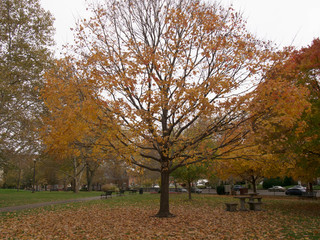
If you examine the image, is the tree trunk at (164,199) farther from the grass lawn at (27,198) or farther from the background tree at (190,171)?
the grass lawn at (27,198)

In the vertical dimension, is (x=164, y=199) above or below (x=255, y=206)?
above

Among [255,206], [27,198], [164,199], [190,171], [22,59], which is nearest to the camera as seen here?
[164,199]

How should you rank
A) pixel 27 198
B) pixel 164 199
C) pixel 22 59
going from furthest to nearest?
pixel 27 198 → pixel 22 59 → pixel 164 199

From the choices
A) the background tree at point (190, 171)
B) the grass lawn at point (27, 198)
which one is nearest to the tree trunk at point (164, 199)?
the background tree at point (190, 171)

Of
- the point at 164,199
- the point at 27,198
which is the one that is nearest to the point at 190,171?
the point at 164,199

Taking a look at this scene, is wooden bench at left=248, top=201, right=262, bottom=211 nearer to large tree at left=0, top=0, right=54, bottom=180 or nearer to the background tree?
the background tree

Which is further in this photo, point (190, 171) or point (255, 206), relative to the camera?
point (190, 171)

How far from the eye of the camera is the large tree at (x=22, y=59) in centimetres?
1747

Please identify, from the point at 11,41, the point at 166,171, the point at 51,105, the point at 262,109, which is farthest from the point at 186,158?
the point at 11,41

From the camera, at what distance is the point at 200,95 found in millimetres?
8617

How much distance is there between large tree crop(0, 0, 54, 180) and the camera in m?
17.5

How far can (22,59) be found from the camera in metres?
18.0

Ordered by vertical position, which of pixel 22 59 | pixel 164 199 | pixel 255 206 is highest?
pixel 22 59

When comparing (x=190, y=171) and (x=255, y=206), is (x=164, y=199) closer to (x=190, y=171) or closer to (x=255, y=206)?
(x=255, y=206)
